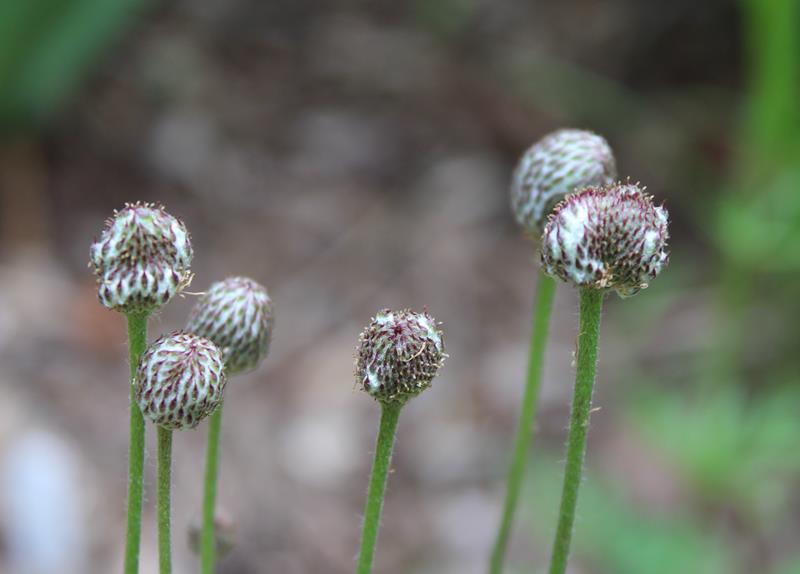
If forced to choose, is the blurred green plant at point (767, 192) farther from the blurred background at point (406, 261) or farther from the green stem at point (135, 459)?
the green stem at point (135, 459)

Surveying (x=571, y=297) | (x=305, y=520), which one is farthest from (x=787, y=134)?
(x=305, y=520)

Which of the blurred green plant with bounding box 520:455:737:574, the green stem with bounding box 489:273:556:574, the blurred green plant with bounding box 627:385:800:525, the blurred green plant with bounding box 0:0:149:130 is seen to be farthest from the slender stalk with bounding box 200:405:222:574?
the blurred green plant with bounding box 0:0:149:130

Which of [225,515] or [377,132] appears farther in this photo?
[377,132]

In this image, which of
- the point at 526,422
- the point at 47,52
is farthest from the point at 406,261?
the point at 526,422

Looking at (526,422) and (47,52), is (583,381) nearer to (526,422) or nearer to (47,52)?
(526,422)

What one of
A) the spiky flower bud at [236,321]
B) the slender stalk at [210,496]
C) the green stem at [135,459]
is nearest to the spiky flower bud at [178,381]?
→ the green stem at [135,459]

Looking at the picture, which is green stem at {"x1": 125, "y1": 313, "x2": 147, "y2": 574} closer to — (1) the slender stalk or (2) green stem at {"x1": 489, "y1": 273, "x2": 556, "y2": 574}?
(1) the slender stalk

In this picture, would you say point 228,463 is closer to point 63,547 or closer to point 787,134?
point 63,547
